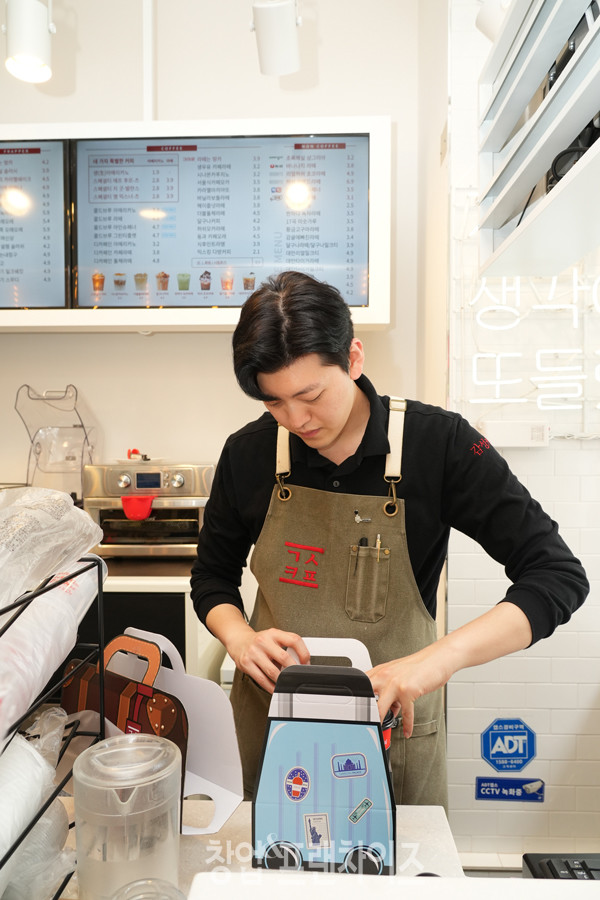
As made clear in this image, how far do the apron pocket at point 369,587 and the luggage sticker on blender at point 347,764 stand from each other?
0.69 m

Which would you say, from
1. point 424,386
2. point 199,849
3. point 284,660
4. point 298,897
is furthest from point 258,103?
point 298,897

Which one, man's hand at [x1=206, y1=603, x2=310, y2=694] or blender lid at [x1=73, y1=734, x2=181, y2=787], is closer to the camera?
blender lid at [x1=73, y1=734, x2=181, y2=787]

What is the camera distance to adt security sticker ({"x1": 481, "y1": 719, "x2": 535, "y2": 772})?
2.18 metres

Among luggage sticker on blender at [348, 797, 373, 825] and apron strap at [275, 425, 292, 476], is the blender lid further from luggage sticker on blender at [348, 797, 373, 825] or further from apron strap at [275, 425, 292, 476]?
apron strap at [275, 425, 292, 476]

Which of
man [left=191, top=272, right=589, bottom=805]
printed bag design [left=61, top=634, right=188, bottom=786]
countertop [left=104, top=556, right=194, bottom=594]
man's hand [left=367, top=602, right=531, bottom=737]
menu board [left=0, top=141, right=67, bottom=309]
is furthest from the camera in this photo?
menu board [left=0, top=141, right=67, bottom=309]

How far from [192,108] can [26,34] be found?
2.25 feet

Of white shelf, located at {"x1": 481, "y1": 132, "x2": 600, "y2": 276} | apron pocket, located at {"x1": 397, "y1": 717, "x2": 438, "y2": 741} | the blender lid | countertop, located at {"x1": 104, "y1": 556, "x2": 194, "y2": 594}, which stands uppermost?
white shelf, located at {"x1": 481, "y1": 132, "x2": 600, "y2": 276}

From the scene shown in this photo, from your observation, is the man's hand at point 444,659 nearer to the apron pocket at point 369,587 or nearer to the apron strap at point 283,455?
the apron pocket at point 369,587

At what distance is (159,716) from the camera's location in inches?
32.7

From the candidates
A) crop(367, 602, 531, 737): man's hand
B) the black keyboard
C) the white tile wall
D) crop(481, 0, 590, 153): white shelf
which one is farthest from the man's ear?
the white tile wall

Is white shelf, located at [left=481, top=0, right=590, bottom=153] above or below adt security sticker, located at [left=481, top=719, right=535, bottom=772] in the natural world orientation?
above

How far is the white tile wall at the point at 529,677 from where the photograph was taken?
85.4 inches

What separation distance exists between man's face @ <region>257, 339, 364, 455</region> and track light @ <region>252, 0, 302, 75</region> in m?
1.64

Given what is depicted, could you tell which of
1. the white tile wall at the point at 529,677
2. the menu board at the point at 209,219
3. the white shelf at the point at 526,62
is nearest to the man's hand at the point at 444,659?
the white shelf at the point at 526,62
